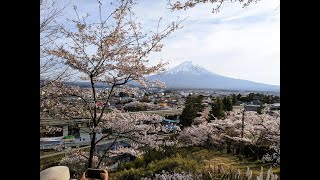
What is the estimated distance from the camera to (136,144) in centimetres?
337

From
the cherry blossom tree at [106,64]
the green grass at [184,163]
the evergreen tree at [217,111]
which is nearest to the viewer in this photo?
the green grass at [184,163]

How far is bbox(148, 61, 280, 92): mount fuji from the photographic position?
313cm

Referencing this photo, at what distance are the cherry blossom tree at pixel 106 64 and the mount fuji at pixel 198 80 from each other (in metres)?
0.14

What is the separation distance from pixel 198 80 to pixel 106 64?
971 mm

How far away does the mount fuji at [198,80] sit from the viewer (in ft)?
10.3

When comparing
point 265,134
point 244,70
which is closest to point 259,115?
point 265,134

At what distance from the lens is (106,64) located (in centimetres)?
340

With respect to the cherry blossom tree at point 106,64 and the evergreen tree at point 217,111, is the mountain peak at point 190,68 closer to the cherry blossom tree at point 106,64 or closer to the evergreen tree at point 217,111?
the cherry blossom tree at point 106,64

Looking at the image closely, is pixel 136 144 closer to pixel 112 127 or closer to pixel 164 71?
pixel 112 127

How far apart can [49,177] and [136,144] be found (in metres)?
1.12

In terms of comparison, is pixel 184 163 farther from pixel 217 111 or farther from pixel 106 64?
pixel 106 64

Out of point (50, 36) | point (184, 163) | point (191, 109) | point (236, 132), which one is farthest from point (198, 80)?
point (50, 36)

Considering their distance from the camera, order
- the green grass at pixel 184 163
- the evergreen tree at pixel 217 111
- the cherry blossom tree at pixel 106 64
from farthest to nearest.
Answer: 1. the cherry blossom tree at pixel 106 64
2. the evergreen tree at pixel 217 111
3. the green grass at pixel 184 163

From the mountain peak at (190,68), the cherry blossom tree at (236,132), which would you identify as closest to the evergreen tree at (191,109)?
the cherry blossom tree at (236,132)
